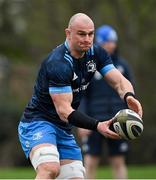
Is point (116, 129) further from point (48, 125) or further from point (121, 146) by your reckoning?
point (121, 146)

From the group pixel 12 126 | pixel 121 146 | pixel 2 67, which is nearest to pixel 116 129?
pixel 121 146

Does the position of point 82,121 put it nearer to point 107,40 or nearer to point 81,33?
point 81,33

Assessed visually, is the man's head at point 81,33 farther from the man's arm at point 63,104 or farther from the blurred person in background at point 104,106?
the blurred person in background at point 104,106

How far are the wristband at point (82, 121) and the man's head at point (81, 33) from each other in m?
0.73

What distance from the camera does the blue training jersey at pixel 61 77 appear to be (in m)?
7.63

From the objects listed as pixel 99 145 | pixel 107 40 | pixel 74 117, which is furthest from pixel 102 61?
pixel 99 145

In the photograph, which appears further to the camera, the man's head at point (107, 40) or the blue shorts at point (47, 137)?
the man's head at point (107, 40)

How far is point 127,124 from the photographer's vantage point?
23.6ft

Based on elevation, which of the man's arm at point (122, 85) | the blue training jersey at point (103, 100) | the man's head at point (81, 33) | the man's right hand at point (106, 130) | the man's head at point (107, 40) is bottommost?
the blue training jersey at point (103, 100)

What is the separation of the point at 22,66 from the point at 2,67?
198 cm

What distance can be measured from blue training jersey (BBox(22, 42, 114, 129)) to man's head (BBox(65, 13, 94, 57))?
0.14 metres

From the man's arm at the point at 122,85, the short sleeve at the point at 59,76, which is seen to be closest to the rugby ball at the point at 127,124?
the man's arm at the point at 122,85

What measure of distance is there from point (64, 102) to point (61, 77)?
251mm

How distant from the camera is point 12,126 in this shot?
71.6ft
